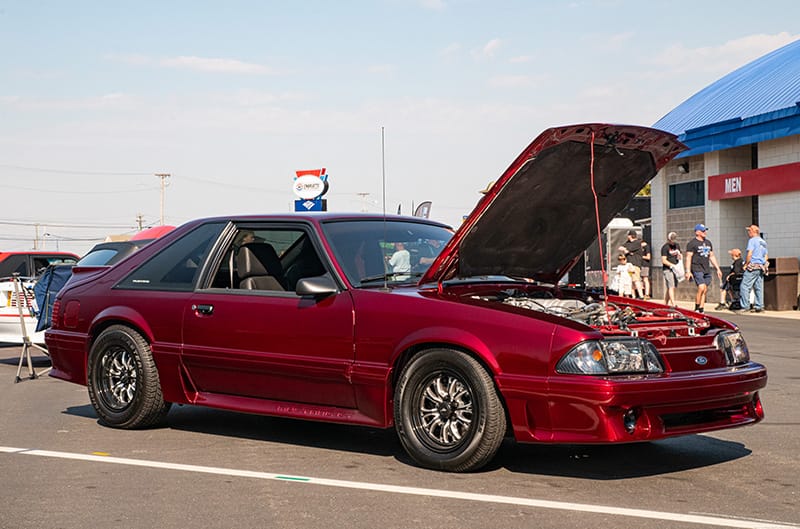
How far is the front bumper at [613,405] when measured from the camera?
18.2ft

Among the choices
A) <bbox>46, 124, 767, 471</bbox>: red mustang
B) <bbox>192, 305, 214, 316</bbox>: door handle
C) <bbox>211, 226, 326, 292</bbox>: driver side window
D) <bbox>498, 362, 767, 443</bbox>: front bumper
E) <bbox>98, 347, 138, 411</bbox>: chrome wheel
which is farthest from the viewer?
<bbox>98, 347, 138, 411</bbox>: chrome wheel

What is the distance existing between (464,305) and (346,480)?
1.17 m

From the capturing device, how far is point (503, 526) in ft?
15.8

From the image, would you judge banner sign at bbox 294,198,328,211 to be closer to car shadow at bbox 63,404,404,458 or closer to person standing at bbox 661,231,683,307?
person standing at bbox 661,231,683,307

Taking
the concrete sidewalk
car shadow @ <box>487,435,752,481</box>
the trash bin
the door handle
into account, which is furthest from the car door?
the trash bin

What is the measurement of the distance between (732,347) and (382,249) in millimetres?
2303

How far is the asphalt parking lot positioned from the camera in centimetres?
502

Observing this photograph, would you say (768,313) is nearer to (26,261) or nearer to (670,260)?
(670,260)

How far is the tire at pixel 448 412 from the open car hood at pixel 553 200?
2.51 feet

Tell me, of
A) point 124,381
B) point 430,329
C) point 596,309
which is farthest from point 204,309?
point 596,309

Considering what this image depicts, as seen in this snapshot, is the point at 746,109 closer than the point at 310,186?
Yes

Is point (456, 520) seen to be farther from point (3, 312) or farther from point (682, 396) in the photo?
point (3, 312)

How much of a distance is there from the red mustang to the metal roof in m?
17.6

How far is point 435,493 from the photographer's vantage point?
5.52m
